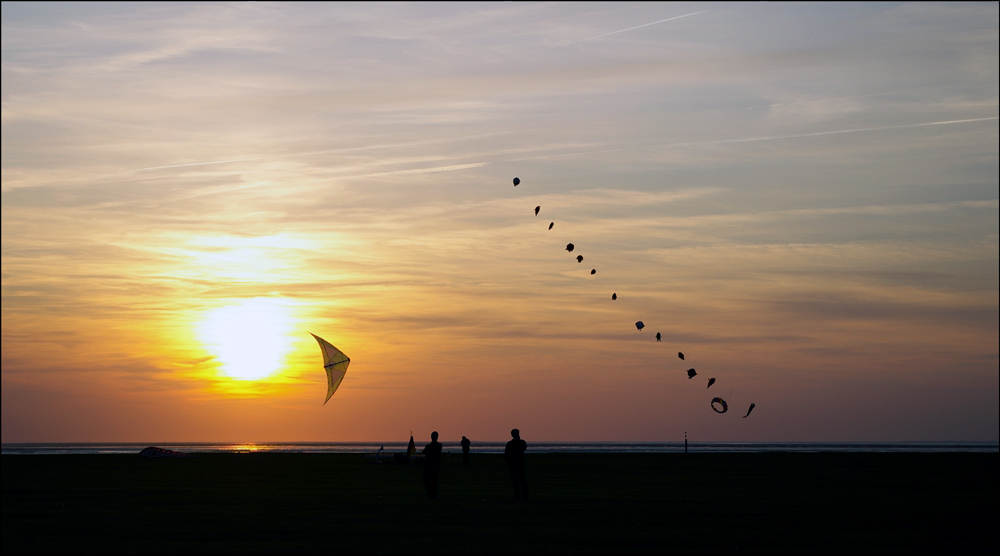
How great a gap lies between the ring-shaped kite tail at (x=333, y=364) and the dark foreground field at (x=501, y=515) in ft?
44.6

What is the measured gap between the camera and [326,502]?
24.8 metres

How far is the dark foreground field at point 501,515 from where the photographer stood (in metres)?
16.4

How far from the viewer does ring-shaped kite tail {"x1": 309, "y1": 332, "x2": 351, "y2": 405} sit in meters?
50.3

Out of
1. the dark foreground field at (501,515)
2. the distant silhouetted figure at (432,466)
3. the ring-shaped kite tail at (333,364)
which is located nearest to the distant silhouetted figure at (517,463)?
the dark foreground field at (501,515)

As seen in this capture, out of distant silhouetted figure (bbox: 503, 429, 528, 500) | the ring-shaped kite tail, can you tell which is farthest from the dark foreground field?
the ring-shaped kite tail

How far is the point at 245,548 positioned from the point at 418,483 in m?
17.1

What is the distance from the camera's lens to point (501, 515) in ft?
69.7

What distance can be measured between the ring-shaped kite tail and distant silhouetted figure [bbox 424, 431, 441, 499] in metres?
24.9

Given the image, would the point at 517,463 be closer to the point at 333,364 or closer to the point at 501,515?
the point at 501,515

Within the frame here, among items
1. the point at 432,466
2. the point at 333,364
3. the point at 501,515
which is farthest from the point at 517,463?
the point at 333,364

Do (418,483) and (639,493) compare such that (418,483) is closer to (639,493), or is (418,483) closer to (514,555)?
(639,493)

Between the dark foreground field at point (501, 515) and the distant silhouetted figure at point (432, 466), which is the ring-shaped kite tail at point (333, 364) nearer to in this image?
the dark foreground field at point (501, 515)

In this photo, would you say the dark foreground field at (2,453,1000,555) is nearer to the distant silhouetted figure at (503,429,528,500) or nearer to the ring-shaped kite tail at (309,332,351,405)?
the distant silhouetted figure at (503,429,528,500)

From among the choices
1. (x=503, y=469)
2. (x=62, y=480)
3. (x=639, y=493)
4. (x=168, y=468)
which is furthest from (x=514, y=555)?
(x=168, y=468)
